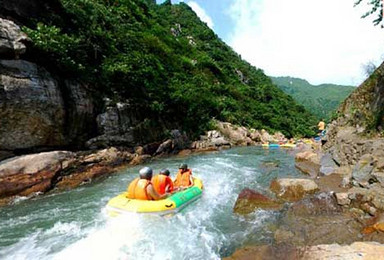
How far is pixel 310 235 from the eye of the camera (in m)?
6.11

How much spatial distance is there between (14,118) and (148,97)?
904cm

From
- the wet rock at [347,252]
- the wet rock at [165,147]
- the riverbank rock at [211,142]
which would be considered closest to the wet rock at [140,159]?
the wet rock at [165,147]

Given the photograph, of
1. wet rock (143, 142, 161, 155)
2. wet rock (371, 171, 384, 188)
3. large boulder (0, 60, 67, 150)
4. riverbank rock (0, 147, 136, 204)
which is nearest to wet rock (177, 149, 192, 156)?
wet rock (143, 142, 161, 155)

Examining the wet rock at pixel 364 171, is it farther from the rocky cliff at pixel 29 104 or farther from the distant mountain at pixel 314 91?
the distant mountain at pixel 314 91

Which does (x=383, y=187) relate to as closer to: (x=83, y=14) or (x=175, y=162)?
(x=175, y=162)

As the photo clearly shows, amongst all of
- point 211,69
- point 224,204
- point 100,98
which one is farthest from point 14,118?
point 211,69

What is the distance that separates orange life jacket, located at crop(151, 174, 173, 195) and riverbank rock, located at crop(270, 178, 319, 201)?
3.37 m

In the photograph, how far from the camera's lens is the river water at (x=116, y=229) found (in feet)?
19.2

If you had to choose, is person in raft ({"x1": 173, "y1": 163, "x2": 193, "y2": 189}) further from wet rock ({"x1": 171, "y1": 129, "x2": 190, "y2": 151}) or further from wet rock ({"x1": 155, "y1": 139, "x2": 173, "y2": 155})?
wet rock ({"x1": 171, "y1": 129, "x2": 190, "y2": 151})

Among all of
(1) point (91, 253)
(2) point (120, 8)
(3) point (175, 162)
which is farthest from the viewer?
(2) point (120, 8)

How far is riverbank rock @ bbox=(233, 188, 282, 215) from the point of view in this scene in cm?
797

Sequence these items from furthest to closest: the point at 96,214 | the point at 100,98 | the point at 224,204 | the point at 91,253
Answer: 1. the point at 100,98
2. the point at 224,204
3. the point at 96,214
4. the point at 91,253

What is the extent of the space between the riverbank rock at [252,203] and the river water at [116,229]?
0.76 ft

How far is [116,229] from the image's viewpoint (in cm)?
682
